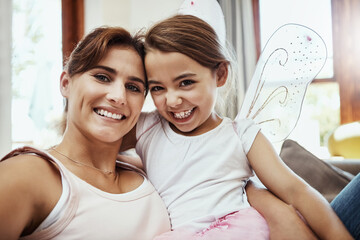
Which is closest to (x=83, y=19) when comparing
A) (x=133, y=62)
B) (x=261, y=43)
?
(x=261, y=43)

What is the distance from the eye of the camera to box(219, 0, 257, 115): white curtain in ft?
15.9

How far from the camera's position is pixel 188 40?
4.02 ft

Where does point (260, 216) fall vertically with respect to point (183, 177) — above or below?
below

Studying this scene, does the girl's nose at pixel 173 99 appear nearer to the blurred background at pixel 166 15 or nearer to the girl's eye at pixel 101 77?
the girl's eye at pixel 101 77

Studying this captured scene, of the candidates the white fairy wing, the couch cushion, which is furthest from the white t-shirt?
the couch cushion

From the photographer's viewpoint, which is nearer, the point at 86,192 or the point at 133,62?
the point at 86,192

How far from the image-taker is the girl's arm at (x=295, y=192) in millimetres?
1057

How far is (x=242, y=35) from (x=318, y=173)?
3.49m

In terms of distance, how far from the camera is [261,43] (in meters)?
5.01

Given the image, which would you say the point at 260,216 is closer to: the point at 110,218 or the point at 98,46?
the point at 110,218

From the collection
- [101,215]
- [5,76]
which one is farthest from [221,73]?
[5,76]

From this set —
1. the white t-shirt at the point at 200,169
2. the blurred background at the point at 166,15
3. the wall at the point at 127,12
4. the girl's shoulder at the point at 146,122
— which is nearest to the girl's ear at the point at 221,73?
the white t-shirt at the point at 200,169

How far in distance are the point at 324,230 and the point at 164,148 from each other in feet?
1.87

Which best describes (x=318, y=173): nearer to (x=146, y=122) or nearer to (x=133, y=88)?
(x=146, y=122)
